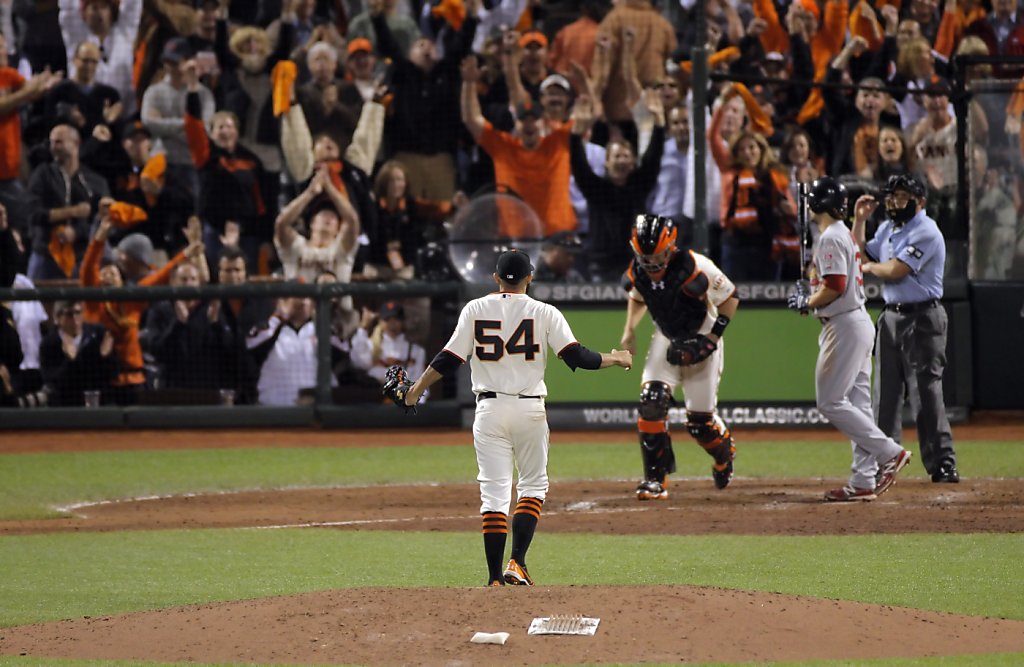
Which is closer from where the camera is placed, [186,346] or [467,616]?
[467,616]

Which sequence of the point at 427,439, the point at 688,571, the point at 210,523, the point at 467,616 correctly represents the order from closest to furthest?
the point at 467,616 < the point at 688,571 < the point at 210,523 < the point at 427,439

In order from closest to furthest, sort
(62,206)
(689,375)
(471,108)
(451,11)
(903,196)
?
(689,375) < (903,196) < (471,108) < (62,206) < (451,11)

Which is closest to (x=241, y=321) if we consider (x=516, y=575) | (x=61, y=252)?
(x=61, y=252)

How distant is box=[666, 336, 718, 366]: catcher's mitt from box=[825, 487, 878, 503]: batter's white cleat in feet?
3.87

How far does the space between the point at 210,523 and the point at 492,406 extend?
10.8 ft

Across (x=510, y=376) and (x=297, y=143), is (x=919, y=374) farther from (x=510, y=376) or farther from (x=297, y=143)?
(x=297, y=143)

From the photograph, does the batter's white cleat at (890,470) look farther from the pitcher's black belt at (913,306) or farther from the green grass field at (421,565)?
the green grass field at (421,565)

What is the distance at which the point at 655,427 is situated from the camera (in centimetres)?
948

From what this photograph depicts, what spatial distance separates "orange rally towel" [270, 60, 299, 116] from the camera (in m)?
15.1

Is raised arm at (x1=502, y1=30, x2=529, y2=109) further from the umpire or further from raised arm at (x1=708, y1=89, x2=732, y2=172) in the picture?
the umpire

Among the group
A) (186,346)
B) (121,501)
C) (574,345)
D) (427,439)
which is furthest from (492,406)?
(186,346)

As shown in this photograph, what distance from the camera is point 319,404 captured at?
14.3 metres

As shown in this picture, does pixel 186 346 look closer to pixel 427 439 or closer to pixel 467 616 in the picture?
pixel 427 439

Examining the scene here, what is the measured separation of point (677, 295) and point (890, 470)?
5.62ft
